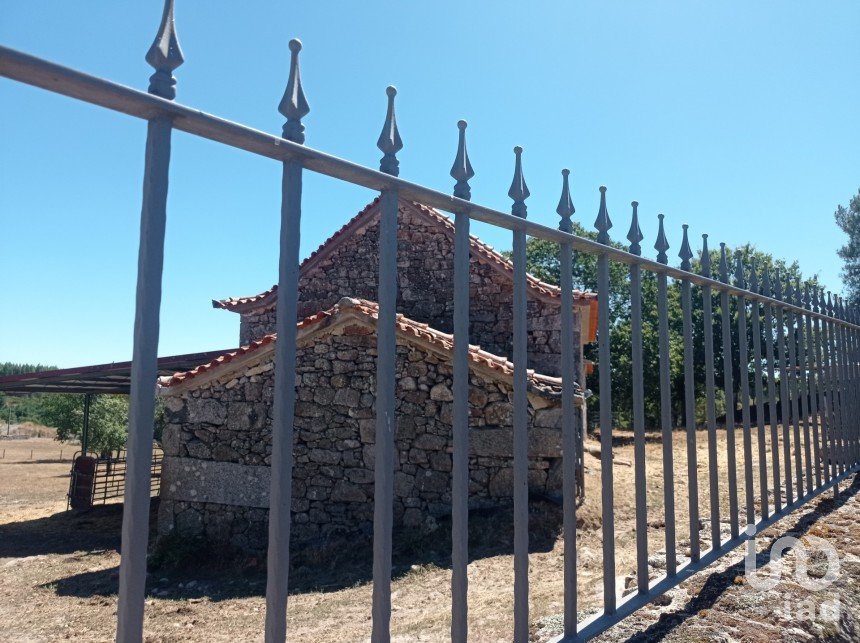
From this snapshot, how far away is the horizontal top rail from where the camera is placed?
1.08 m

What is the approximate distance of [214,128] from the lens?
4.21 ft

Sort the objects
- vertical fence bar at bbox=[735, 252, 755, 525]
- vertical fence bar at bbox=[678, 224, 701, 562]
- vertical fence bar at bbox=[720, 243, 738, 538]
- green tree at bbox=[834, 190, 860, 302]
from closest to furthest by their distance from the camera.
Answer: vertical fence bar at bbox=[678, 224, 701, 562]
vertical fence bar at bbox=[720, 243, 738, 538]
vertical fence bar at bbox=[735, 252, 755, 525]
green tree at bbox=[834, 190, 860, 302]

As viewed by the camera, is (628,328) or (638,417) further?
(628,328)

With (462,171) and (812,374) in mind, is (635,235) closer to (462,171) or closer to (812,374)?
(462,171)

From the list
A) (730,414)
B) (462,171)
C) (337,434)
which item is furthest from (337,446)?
(462,171)

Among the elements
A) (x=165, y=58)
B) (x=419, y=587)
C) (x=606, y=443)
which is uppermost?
(x=165, y=58)

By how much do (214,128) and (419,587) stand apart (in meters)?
4.91

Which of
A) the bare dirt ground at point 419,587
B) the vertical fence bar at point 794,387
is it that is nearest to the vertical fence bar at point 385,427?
the bare dirt ground at point 419,587

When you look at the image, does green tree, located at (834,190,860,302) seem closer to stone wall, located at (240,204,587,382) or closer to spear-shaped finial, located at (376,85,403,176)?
stone wall, located at (240,204,587,382)

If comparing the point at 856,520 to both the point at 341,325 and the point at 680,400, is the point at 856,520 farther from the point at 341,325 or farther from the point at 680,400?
the point at 680,400

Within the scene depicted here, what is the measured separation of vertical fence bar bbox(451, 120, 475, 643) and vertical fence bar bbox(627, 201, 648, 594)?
878mm

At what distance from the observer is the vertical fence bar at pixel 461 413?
167cm

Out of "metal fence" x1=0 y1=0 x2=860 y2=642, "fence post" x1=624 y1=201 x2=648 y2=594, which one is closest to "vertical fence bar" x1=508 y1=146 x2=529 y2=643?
"metal fence" x1=0 y1=0 x2=860 y2=642

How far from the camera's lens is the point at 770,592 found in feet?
8.54
